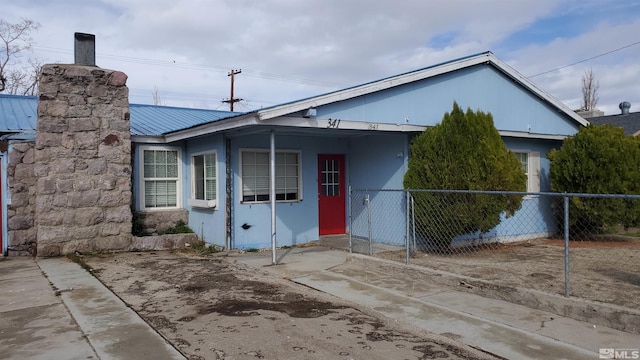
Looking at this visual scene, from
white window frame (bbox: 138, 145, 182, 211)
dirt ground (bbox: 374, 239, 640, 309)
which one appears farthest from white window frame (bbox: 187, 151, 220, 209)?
dirt ground (bbox: 374, 239, 640, 309)

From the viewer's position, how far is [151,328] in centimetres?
516

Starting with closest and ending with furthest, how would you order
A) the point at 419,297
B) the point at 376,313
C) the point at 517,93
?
the point at 376,313, the point at 419,297, the point at 517,93

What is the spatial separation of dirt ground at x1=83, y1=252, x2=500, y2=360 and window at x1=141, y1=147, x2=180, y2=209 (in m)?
3.74

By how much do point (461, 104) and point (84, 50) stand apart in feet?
27.9

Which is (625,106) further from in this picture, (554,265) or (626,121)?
(554,265)

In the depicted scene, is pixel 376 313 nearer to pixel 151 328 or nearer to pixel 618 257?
pixel 151 328

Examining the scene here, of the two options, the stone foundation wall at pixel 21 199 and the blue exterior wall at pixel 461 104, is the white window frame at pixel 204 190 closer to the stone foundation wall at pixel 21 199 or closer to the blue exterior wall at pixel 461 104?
the blue exterior wall at pixel 461 104

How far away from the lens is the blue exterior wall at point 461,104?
30.9 ft

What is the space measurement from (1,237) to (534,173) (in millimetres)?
12522

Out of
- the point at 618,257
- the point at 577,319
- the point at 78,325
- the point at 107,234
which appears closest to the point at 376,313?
the point at 577,319

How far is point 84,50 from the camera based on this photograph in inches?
426

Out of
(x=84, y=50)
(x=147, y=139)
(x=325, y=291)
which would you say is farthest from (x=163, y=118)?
(x=325, y=291)

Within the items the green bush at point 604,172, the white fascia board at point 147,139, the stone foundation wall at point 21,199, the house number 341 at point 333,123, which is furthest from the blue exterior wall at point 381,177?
the stone foundation wall at point 21,199

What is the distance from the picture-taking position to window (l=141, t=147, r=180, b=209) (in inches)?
464
